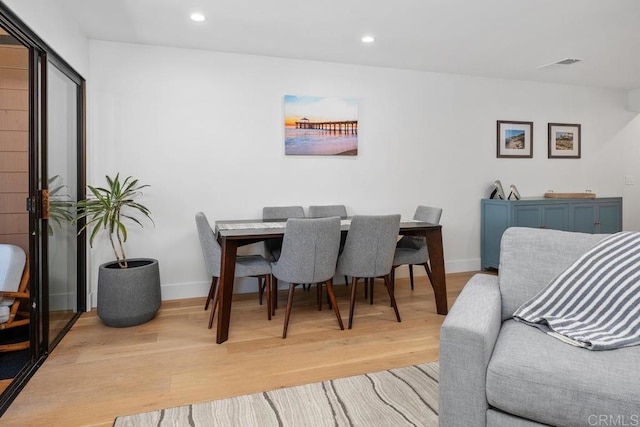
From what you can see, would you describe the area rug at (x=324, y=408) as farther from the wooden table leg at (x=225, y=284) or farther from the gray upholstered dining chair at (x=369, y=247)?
the gray upholstered dining chair at (x=369, y=247)

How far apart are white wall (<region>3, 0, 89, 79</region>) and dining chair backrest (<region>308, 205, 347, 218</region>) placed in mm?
2307

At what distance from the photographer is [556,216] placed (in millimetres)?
4660

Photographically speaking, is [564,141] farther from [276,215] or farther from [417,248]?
[276,215]

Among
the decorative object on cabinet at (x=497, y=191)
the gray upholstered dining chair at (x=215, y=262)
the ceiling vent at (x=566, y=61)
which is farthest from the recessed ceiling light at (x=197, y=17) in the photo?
the decorative object on cabinet at (x=497, y=191)

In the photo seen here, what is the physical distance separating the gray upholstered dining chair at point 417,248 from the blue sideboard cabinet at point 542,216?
1207mm

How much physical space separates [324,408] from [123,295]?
186 centimetres

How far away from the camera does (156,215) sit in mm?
3658

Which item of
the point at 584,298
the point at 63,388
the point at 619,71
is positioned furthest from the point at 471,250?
the point at 63,388

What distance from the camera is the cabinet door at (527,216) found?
4422mm

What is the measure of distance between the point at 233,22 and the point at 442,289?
273 centimetres

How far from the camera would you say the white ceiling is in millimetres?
2812

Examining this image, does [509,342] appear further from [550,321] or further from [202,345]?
[202,345]

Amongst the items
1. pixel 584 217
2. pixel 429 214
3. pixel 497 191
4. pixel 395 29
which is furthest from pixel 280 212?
pixel 584 217

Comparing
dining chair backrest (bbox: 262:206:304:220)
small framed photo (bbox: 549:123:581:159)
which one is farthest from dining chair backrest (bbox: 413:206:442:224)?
small framed photo (bbox: 549:123:581:159)
